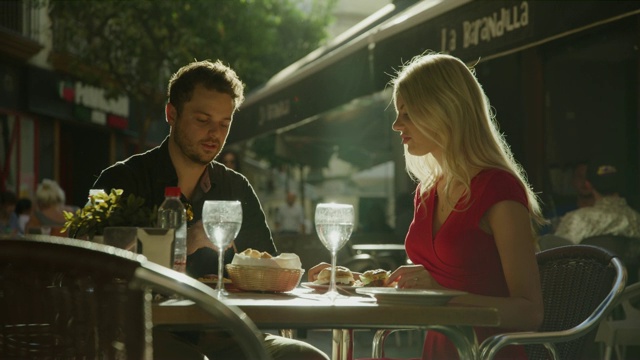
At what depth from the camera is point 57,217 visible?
11.9 metres

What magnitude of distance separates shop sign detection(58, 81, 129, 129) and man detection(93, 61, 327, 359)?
19.6m

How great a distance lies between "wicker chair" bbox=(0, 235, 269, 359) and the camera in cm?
183

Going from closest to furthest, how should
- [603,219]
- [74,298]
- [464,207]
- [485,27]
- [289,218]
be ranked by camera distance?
[74,298] < [464,207] < [485,27] < [603,219] < [289,218]

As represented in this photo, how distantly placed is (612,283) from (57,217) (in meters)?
9.49

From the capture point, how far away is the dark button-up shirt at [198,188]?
12.6ft

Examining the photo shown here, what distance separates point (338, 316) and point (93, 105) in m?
24.4

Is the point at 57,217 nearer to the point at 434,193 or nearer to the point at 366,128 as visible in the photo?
the point at 366,128

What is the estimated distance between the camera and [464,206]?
317cm

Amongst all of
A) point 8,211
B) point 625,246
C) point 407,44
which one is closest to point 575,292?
point 407,44

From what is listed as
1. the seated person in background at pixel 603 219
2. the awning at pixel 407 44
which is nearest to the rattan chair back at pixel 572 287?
the awning at pixel 407 44

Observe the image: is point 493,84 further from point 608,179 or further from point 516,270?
point 516,270

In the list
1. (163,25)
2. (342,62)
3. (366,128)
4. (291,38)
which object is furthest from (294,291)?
(291,38)

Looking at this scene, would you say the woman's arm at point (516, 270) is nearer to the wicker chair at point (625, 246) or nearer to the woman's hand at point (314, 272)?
the woman's hand at point (314, 272)

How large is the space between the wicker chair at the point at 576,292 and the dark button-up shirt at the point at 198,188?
3.75ft
